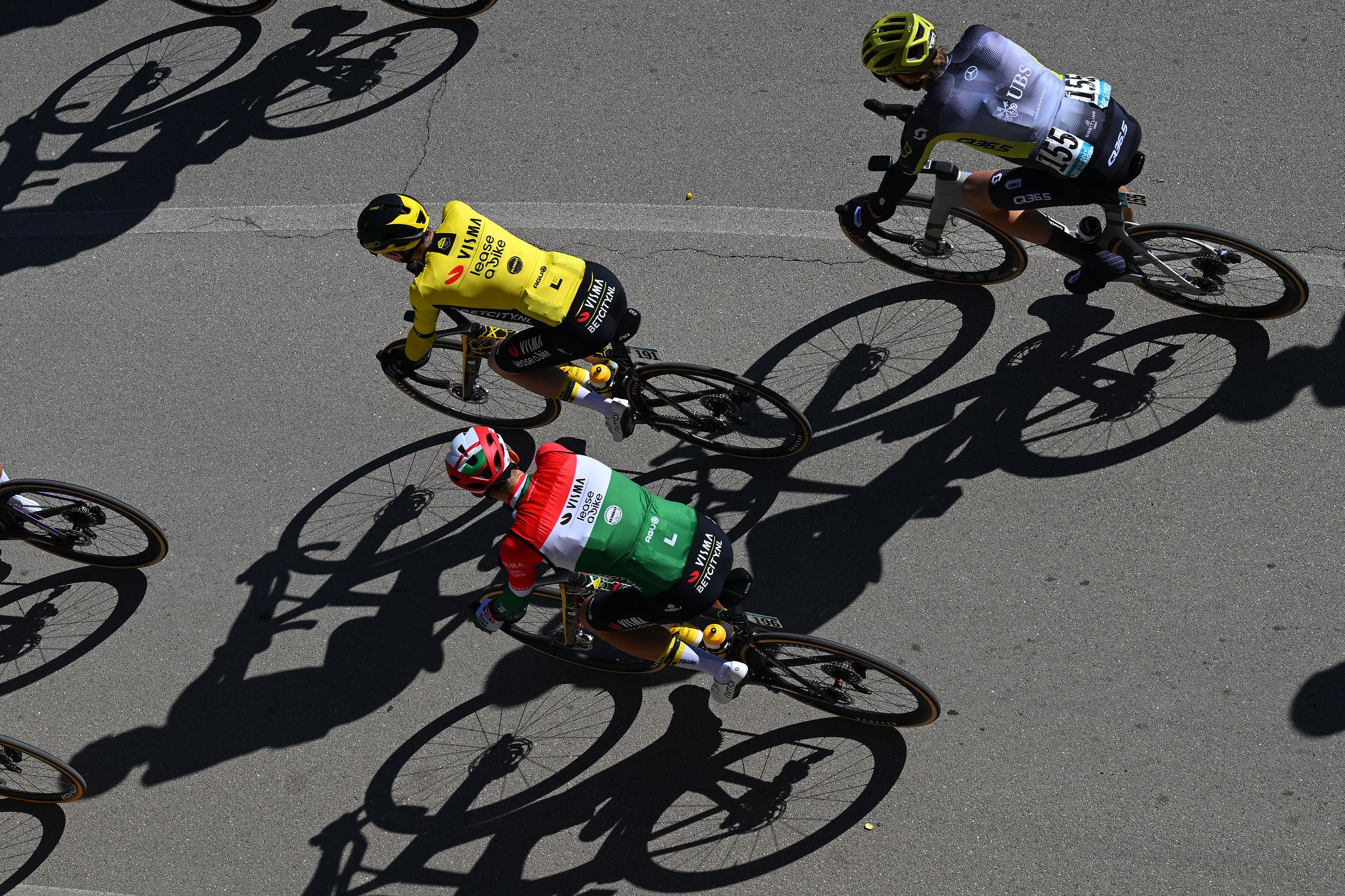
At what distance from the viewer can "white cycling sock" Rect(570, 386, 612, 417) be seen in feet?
19.0

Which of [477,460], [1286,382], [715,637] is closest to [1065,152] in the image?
[1286,382]

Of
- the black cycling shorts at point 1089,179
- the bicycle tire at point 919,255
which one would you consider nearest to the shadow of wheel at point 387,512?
the bicycle tire at point 919,255

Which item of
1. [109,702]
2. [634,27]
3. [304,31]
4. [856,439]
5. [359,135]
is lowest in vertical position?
[109,702]

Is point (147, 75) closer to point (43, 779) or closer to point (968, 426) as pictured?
point (43, 779)

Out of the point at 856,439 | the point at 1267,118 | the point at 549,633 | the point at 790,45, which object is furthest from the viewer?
the point at 790,45

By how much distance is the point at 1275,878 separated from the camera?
505 cm

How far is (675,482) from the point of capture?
6.24 metres

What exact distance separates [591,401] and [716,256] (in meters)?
1.69

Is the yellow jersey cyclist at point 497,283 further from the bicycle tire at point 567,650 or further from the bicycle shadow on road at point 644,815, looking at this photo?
the bicycle shadow on road at point 644,815

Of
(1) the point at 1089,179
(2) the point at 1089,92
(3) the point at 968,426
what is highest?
(2) the point at 1089,92

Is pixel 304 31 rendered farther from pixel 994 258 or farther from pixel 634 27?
pixel 994 258

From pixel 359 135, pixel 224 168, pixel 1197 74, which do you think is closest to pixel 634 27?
pixel 359 135

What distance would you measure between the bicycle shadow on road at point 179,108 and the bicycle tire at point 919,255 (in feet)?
12.5

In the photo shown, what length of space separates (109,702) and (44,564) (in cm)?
114
